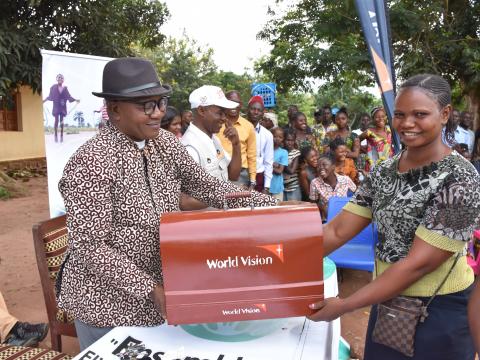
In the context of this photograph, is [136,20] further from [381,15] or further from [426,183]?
[426,183]

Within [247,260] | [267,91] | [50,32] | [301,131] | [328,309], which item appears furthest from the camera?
[50,32]

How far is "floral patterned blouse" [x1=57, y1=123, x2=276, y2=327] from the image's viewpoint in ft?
5.09

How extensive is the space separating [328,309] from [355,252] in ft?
8.20

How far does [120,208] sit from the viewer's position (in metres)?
1.62

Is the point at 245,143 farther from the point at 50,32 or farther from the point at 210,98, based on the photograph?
the point at 50,32

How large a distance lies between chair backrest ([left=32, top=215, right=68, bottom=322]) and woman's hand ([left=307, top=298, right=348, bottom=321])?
1607 millimetres

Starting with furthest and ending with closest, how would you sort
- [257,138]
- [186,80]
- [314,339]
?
[186,80], [257,138], [314,339]

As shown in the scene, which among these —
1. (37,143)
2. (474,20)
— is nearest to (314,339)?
(474,20)

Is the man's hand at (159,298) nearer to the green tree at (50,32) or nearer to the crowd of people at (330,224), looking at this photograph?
the crowd of people at (330,224)

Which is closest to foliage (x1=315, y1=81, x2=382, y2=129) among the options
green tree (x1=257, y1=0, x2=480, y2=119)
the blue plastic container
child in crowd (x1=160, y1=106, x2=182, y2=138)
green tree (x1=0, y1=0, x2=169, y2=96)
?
green tree (x1=257, y1=0, x2=480, y2=119)

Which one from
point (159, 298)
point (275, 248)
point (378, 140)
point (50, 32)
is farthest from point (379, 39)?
point (50, 32)

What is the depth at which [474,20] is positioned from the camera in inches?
396

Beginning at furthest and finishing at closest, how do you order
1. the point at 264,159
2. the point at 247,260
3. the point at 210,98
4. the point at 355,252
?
the point at 264,159
the point at 355,252
the point at 210,98
the point at 247,260

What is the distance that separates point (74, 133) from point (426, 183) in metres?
3.38
